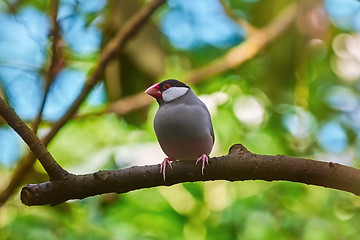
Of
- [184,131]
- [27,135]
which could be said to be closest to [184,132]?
[184,131]

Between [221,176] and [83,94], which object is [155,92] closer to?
[83,94]

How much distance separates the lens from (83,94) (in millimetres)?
2115

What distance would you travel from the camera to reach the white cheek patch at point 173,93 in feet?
6.10

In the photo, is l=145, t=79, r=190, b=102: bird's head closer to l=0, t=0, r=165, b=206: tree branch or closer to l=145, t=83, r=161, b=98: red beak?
l=145, t=83, r=161, b=98: red beak

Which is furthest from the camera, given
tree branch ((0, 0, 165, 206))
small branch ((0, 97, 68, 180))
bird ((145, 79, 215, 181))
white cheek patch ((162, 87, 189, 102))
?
tree branch ((0, 0, 165, 206))

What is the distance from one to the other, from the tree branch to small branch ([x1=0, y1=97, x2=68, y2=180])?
0.64m

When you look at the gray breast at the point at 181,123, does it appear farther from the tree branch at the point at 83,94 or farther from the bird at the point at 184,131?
the tree branch at the point at 83,94

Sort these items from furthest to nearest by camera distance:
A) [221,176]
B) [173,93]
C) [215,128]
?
1. [215,128]
2. [173,93]
3. [221,176]

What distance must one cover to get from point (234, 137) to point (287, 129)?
49 centimetres

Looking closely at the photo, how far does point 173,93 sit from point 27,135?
2.30 feet

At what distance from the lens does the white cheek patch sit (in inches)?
73.2

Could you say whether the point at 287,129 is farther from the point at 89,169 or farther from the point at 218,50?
the point at 89,169

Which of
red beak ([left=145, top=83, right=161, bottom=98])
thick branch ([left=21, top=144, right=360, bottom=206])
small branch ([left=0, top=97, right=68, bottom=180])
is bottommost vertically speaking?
red beak ([left=145, top=83, right=161, bottom=98])

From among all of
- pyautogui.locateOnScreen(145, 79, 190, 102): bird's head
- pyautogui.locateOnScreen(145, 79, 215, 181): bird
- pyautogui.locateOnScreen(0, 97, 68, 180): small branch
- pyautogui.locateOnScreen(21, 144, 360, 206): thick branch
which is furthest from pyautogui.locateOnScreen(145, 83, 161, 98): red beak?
pyautogui.locateOnScreen(0, 97, 68, 180): small branch
